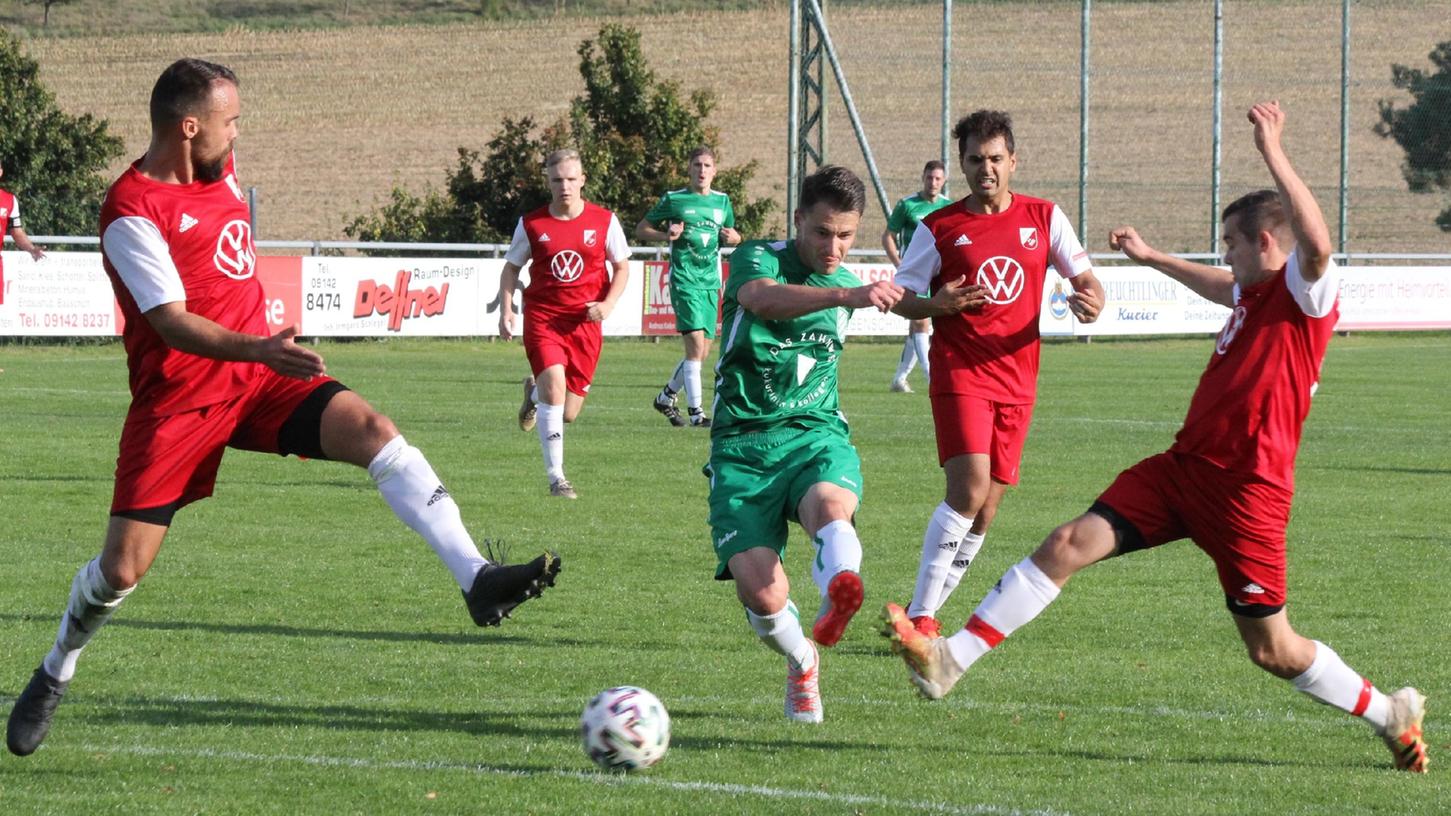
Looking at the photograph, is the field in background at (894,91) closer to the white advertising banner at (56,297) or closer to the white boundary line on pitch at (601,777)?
the white advertising banner at (56,297)

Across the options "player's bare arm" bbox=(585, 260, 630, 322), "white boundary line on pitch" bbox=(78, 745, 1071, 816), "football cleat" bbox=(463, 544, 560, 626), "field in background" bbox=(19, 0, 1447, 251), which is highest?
"field in background" bbox=(19, 0, 1447, 251)

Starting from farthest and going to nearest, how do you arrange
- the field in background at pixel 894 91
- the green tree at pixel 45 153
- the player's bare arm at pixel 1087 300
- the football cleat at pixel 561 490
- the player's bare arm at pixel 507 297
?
the field in background at pixel 894 91 < the green tree at pixel 45 153 < the player's bare arm at pixel 507 297 < the football cleat at pixel 561 490 < the player's bare arm at pixel 1087 300

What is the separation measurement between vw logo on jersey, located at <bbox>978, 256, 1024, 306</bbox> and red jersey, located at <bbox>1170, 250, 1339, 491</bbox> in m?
1.88

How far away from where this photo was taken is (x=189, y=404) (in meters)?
5.69

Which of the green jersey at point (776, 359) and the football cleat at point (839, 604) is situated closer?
the football cleat at point (839, 604)

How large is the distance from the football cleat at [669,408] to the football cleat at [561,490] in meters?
4.58

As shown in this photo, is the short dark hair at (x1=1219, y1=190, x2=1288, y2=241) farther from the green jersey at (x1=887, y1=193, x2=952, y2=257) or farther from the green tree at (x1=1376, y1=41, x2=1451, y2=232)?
the green tree at (x1=1376, y1=41, x2=1451, y2=232)

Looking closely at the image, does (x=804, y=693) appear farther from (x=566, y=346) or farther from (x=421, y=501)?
(x=566, y=346)

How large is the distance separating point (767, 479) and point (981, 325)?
1.59m

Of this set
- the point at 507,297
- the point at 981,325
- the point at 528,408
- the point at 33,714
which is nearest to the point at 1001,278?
the point at 981,325

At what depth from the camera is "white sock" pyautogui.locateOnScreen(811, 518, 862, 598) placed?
5.72 m

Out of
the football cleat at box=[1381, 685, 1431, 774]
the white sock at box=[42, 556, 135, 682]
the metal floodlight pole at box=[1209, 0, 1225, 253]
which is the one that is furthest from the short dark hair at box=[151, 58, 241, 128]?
the metal floodlight pole at box=[1209, 0, 1225, 253]

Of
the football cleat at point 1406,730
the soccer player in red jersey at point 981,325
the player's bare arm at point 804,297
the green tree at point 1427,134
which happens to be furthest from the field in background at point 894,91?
the football cleat at point 1406,730

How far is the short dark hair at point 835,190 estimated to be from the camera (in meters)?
6.16
